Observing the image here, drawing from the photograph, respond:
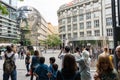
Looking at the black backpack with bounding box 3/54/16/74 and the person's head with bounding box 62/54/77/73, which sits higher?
the person's head with bounding box 62/54/77/73

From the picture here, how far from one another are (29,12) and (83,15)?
108 feet

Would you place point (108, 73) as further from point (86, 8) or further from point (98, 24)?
point (86, 8)

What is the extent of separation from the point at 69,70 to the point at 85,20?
84934 mm

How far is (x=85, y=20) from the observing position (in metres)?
88.6

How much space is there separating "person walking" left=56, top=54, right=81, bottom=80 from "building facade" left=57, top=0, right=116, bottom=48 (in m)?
61.9

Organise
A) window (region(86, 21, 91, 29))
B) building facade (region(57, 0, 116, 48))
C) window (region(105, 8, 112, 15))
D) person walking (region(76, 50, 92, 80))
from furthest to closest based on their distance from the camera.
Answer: window (region(86, 21, 91, 29))
window (region(105, 8, 112, 15))
building facade (region(57, 0, 116, 48))
person walking (region(76, 50, 92, 80))

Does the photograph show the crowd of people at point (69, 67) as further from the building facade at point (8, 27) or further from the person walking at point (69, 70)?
the building facade at point (8, 27)

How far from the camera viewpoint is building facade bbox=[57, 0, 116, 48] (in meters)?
76.9

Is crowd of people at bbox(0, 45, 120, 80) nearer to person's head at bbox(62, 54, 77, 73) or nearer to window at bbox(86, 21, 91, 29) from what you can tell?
person's head at bbox(62, 54, 77, 73)

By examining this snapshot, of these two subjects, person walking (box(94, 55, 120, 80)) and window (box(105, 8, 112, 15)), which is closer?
person walking (box(94, 55, 120, 80))

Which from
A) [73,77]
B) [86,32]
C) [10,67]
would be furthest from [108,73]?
[86,32]

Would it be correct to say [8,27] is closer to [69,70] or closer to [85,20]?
[85,20]

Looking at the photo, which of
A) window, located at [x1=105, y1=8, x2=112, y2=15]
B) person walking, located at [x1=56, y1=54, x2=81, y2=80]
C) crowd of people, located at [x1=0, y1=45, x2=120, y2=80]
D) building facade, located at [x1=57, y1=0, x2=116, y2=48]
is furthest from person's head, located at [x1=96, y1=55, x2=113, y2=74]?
window, located at [x1=105, y1=8, x2=112, y2=15]

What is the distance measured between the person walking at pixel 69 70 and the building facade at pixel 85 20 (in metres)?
61.9
